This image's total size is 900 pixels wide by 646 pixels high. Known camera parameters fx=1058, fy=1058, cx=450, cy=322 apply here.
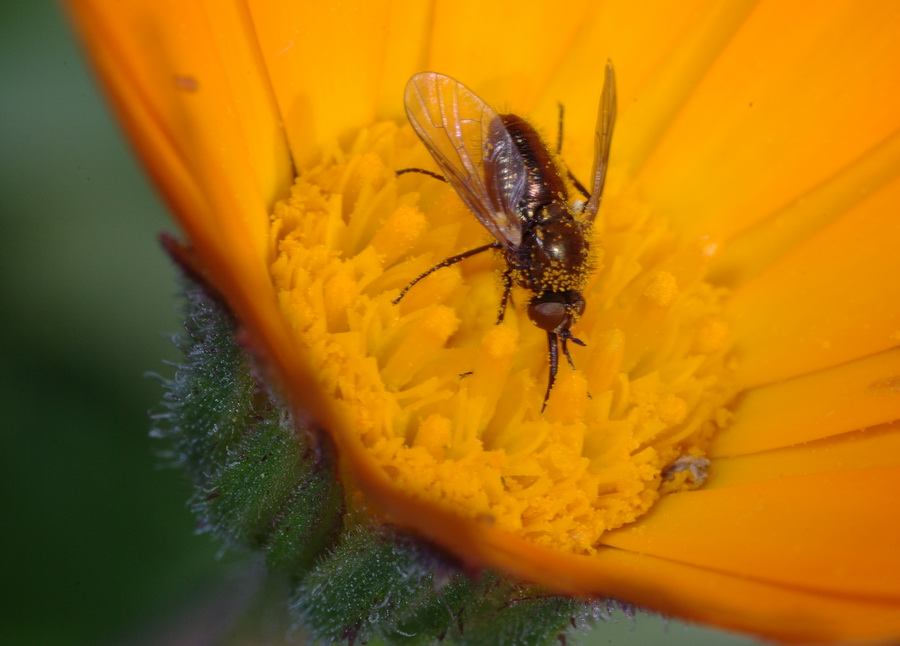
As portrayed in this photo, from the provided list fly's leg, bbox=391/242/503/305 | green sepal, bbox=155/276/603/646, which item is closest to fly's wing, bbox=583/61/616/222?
fly's leg, bbox=391/242/503/305

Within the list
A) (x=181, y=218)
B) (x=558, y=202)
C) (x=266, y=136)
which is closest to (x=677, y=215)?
(x=558, y=202)

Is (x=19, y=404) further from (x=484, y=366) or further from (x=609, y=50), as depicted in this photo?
(x=609, y=50)

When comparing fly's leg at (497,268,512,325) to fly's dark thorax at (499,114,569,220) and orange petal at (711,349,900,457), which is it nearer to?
fly's dark thorax at (499,114,569,220)

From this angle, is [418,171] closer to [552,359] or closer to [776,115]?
[552,359]

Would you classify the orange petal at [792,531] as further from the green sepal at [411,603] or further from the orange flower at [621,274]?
the green sepal at [411,603]

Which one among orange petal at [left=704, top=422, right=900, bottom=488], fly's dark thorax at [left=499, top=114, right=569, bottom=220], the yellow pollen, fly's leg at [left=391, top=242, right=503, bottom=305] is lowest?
orange petal at [left=704, top=422, right=900, bottom=488]

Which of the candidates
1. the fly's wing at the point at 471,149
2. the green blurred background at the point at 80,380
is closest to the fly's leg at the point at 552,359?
the fly's wing at the point at 471,149

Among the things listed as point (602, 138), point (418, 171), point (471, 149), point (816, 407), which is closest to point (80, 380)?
point (418, 171)
